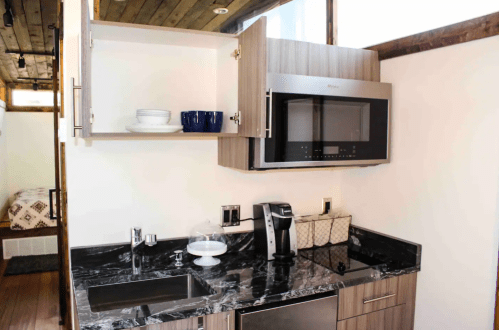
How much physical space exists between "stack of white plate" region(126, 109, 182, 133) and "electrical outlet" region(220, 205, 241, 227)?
2.16 feet

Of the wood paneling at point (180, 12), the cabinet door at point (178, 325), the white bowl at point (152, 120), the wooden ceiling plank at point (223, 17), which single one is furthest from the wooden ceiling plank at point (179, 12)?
the cabinet door at point (178, 325)

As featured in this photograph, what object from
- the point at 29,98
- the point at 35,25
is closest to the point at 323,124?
the point at 35,25

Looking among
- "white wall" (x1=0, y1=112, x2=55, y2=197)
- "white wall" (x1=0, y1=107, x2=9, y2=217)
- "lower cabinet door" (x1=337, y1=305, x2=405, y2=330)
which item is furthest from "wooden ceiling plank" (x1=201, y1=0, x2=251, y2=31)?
"white wall" (x1=0, y1=112, x2=55, y2=197)

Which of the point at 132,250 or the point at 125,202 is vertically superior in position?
the point at 125,202

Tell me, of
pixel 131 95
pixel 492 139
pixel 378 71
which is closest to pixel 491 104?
pixel 492 139

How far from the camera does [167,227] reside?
7.06 ft

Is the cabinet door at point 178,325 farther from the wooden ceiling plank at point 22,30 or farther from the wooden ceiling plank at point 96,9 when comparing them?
the wooden ceiling plank at point 22,30

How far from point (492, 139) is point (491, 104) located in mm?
146

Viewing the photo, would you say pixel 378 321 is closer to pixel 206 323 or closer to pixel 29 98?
pixel 206 323

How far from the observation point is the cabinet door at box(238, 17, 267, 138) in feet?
5.61

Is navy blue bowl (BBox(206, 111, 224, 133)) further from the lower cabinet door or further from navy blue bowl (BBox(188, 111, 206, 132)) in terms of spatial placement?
the lower cabinet door

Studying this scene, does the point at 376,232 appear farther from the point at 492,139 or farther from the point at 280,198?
the point at 492,139

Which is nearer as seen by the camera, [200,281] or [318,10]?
[200,281]

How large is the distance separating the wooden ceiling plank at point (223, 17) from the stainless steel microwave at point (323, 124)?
16.6 inches
